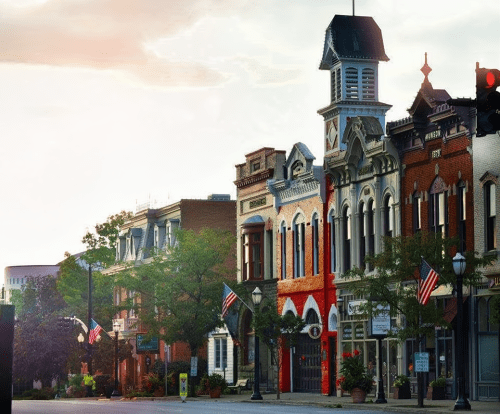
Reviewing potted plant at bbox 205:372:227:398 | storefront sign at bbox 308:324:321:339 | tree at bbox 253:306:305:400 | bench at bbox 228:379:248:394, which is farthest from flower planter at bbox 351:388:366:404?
bench at bbox 228:379:248:394

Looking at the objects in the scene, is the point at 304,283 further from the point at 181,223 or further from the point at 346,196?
the point at 181,223

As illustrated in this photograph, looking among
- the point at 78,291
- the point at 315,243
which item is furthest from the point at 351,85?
the point at 78,291

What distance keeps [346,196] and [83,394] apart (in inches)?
1112

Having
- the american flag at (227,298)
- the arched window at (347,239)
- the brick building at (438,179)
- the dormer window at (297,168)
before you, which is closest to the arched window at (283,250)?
the dormer window at (297,168)

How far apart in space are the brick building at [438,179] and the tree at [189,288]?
15922 mm

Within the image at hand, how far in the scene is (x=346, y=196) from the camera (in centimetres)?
5106

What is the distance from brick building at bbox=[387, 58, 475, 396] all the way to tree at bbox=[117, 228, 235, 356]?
15.9m

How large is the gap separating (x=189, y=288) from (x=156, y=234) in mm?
24886

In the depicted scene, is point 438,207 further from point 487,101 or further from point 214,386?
point 487,101

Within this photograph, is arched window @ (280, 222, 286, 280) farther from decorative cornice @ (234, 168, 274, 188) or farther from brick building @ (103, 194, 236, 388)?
brick building @ (103, 194, 236, 388)

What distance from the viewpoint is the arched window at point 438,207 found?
1661 inches

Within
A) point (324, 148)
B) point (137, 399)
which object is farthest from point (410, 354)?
point (137, 399)

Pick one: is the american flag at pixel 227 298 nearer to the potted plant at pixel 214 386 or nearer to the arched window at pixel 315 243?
the potted plant at pixel 214 386

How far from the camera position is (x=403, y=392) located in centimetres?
4244
